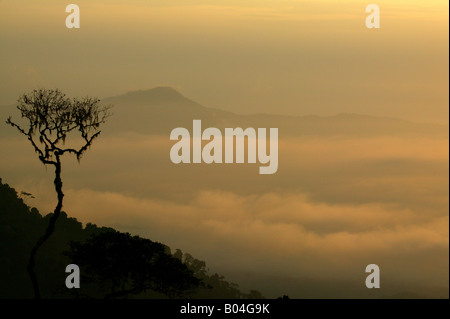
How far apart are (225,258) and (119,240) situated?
316 ft

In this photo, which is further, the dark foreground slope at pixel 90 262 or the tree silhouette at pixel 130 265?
the dark foreground slope at pixel 90 262

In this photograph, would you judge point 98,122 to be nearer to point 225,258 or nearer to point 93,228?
point 93,228

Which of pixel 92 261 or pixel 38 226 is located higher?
pixel 38 226

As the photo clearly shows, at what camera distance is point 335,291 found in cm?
19188

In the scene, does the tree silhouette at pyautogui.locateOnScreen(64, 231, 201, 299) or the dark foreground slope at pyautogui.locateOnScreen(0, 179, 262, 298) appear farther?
the dark foreground slope at pyautogui.locateOnScreen(0, 179, 262, 298)
